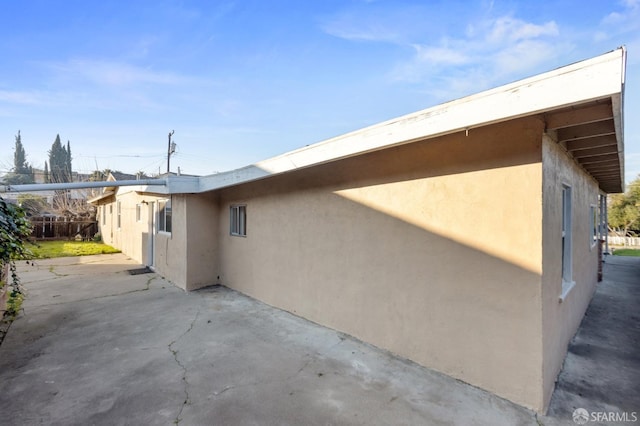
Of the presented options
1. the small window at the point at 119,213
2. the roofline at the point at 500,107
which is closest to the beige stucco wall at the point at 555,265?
the roofline at the point at 500,107

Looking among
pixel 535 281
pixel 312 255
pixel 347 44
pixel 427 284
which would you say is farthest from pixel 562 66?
pixel 347 44

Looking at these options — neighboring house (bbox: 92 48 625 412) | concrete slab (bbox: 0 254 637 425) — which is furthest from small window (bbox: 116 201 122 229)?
neighboring house (bbox: 92 48 625 412)

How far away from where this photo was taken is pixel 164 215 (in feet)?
29.2

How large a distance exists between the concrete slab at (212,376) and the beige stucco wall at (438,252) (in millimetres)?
369

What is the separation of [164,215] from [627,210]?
3247 cm

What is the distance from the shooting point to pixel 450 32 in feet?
17.5

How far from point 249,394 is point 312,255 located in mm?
2532

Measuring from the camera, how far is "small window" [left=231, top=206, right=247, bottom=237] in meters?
7.12

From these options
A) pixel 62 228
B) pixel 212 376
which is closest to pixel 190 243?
pixel 212 376

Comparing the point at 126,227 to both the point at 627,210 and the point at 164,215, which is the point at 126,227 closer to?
the point at 164,215

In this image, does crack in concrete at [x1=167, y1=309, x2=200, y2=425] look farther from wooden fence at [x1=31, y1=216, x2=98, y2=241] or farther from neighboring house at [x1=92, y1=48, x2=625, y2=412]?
wooden fence at [x1=31, y1=216, x2=98, y2=241]

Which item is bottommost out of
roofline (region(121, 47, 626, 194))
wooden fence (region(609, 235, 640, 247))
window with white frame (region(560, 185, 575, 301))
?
wooden fence (region(609, 235, 640, 247))

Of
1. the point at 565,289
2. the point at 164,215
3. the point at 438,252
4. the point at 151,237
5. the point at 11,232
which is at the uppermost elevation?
the point at 164,215

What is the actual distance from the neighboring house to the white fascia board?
1cm
